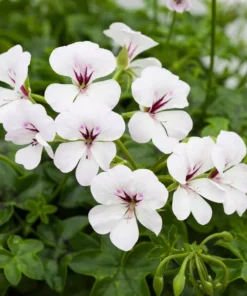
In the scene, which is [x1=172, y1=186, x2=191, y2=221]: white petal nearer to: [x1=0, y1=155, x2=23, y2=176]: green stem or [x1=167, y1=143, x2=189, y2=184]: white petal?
[x1=167, y1=143, x2=189, y2=184]: white petal

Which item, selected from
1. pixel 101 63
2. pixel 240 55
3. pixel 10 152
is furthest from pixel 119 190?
pixel 240 55

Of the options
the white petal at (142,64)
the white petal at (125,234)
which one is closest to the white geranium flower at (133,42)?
the white petal at (142,64)

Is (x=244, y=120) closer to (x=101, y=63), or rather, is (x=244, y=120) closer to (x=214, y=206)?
(x=214, y=206)

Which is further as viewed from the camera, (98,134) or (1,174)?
(1,174)

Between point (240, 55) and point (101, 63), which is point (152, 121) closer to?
point (101, 63)

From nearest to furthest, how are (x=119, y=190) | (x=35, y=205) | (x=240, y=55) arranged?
(x=119, y=190) → (x=35, y=205) → (x=240, y=55)

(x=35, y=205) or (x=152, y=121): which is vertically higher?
(x=152, y=121)

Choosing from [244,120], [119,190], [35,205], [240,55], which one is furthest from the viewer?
[240,55]

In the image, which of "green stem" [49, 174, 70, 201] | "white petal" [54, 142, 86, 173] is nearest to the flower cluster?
"white petal" [54, 142, 86, 173]
